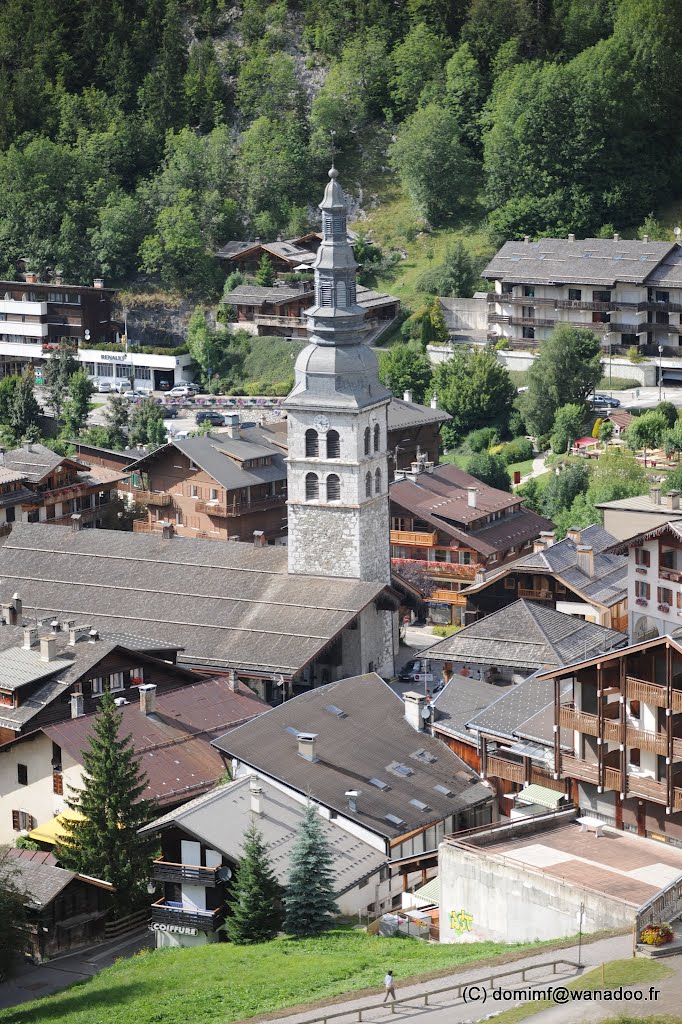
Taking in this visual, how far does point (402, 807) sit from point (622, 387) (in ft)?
194

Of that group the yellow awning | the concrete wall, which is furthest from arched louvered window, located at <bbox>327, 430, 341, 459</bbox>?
the concrete wall

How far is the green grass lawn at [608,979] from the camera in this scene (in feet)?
142

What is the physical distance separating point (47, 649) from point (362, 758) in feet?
42.6

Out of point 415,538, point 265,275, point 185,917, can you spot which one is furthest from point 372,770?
point 265,275

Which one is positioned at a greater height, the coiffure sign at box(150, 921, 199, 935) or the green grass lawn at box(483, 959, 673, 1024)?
the green grass lawn at box(483, 959, 673, 1024)

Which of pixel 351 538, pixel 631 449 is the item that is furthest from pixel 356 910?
pixel 631 449

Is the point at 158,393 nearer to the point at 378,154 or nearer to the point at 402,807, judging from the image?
the point at 378,154

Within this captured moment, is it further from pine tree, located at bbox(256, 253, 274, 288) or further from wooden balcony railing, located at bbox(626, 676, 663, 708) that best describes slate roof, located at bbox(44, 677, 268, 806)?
pine tree, located at bbox(256, 253, 274, 288)

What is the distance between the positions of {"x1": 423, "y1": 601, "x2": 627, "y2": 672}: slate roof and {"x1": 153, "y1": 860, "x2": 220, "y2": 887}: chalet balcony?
1865 centimetres

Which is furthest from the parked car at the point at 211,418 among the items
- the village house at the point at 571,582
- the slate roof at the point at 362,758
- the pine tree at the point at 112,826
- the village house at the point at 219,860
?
the village house at the point at 219,860

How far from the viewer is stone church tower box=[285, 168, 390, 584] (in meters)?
85.6

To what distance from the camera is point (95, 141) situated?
161m

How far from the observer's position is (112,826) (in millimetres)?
64438

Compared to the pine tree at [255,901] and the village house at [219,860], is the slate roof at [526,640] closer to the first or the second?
the village house at [219,860]
